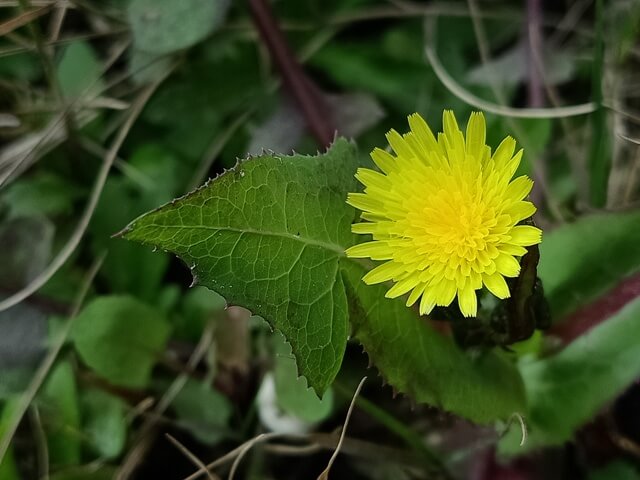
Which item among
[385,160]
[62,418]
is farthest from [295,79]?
[62,418]

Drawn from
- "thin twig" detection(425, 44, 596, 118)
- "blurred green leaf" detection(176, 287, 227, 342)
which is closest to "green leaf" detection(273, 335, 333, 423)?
"blurred green leaf" detection(176, 287, 227, 342)

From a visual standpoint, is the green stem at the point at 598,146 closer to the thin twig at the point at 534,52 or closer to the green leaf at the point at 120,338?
the thin twig at the point at 534,52

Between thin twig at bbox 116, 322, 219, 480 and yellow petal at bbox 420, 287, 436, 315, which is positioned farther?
thin twig at bbox 116, 322, 219, 480

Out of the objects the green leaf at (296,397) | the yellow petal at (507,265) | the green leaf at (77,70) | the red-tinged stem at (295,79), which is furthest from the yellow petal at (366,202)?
the green leaf at (77,70)

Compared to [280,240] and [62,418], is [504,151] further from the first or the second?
[62,418]

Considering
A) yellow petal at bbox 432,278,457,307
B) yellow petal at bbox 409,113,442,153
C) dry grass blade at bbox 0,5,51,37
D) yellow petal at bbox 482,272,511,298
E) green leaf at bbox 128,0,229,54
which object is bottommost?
yellow petal at bbox 432,278,457,307

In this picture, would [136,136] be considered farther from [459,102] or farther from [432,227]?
[432,227]

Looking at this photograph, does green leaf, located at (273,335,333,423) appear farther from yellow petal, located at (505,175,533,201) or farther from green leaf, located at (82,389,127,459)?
yellow petal, located at (505,175,533,201)
